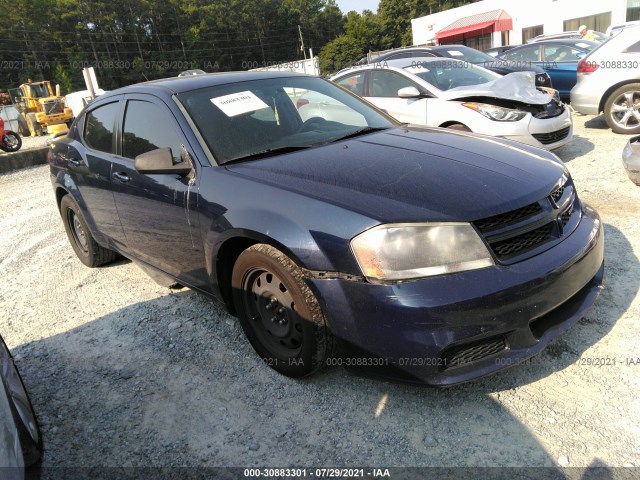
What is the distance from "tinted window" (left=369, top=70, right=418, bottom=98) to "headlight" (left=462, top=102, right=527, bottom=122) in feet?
3.50

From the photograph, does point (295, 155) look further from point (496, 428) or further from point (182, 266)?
point (496, 428)

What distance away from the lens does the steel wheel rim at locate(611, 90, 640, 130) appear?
24.0ft

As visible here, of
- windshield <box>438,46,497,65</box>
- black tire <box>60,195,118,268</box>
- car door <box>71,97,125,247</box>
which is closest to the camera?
car door <box>71,97,125,247</box>

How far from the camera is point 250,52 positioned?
2990 inches

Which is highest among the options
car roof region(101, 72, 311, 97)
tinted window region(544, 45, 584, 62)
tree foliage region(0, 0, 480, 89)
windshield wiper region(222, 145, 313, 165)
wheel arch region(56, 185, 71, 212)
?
tree foliage region(0, 0, 480, 89)

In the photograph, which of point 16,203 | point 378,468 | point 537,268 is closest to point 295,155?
point 537,268

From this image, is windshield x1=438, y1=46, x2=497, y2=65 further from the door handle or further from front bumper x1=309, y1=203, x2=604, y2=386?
front bumper x1=309, y1=203, x2=604, y2=386

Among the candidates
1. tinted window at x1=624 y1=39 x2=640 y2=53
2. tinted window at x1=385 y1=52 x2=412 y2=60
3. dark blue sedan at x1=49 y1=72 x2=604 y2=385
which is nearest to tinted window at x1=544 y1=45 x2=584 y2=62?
tinted window at x1=385 y1=52 x2=412 y2=60

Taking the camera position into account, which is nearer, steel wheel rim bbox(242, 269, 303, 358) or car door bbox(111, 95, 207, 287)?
steel wheel rim bbox(242, 269, 303, 358)

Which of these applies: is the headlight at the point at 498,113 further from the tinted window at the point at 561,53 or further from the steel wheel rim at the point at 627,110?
the tinted window at the point at 561,53

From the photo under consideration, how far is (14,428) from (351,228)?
1.54m

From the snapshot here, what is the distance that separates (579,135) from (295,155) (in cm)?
685

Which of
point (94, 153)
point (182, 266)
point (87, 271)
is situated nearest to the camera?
point (182, 266)

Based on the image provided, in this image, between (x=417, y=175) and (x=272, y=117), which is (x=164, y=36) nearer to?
(x=272, y=117)
